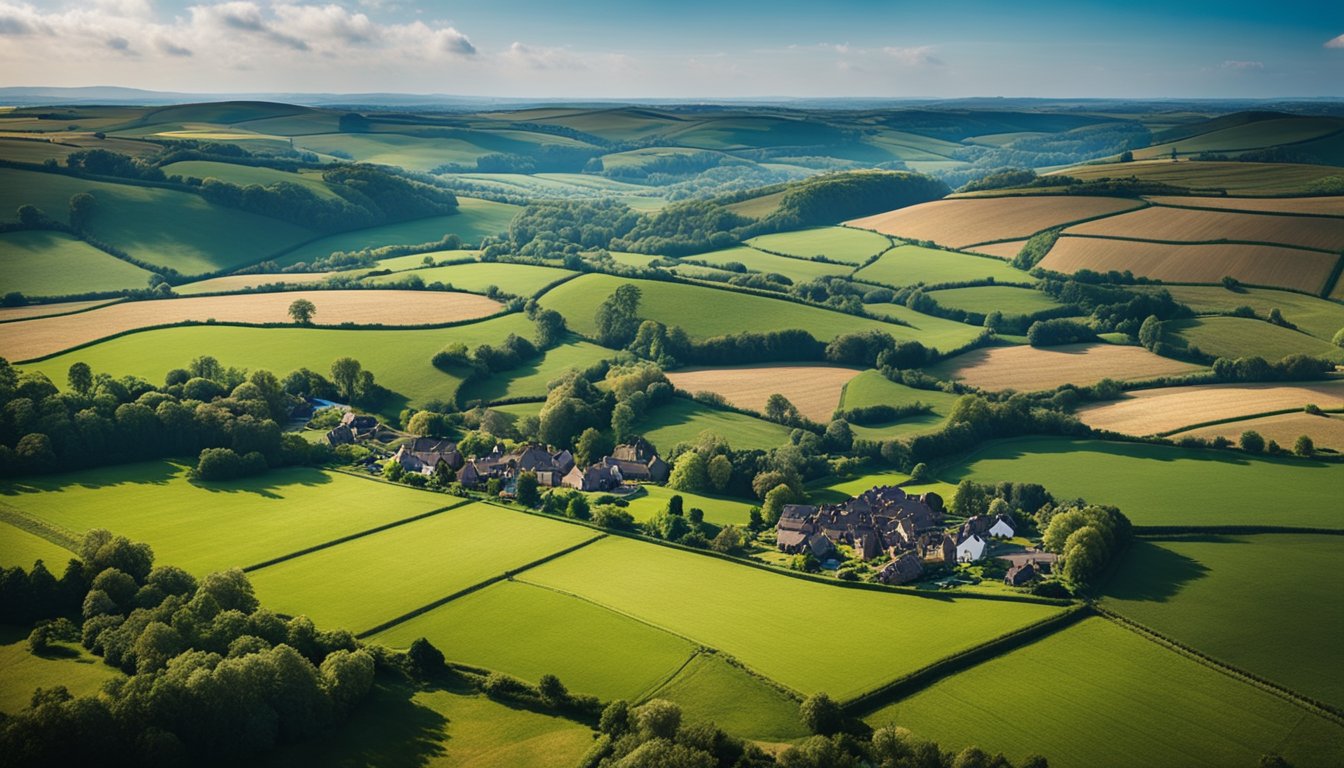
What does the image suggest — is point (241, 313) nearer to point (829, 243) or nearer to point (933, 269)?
point (933, 269)

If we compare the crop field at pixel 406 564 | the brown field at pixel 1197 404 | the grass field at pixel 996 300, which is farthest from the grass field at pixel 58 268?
the brown field at pixel 1197 404

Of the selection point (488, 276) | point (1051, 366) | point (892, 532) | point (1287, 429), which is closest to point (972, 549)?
point (892, 532)

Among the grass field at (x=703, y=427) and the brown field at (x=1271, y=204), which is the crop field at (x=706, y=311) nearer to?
the grass field at (x=703, y=427)

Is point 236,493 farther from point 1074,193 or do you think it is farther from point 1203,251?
point 1074,193

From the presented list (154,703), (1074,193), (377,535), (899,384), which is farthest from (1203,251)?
(154,703)

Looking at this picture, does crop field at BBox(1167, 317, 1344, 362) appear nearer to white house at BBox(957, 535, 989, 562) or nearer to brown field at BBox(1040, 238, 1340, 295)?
brown field at BBox(1040, 238, 1340, 295)
